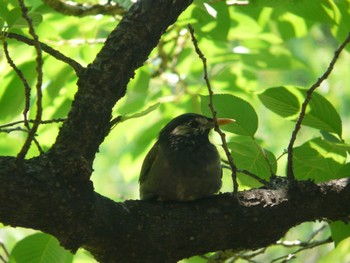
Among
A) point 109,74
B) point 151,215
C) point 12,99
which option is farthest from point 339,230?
point 12,99

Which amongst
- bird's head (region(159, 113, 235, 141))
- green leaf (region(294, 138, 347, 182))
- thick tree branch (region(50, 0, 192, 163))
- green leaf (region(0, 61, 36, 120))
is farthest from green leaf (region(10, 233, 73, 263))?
green leaf (region(294, 138, 347, 182))

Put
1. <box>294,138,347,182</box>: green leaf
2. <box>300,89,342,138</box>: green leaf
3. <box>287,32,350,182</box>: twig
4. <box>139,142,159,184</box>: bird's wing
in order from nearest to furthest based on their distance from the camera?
<box>287,32,350,182</box>: twig, <box>300,89,342,138</box>: green leaf, <box>294,138,347,182</box>: green leaf, <box>139,142,159,184</box>: bird's wing

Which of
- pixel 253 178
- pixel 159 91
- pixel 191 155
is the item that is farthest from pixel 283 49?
pixel 253 178

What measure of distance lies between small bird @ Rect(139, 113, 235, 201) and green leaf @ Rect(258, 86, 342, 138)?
0.30m

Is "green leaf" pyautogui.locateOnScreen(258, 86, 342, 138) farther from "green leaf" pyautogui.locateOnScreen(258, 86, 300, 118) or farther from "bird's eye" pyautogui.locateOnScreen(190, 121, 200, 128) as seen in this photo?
"bird's eye" pyautogui.locateOnScreen(190, 121, 200, 128)

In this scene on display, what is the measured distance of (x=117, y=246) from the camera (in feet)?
8.79

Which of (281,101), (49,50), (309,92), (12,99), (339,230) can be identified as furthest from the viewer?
(12,99)

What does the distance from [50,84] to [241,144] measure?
1524 mm

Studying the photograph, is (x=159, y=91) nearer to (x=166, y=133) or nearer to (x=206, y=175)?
(x=166, y=133)

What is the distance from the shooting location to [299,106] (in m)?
2.97

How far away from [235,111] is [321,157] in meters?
0.47

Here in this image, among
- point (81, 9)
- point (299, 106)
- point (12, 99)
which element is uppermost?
A: point (81, 9)

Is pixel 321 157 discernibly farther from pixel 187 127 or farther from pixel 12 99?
pixel 12 99

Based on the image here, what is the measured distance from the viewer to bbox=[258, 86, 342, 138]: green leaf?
2900 millimetres
